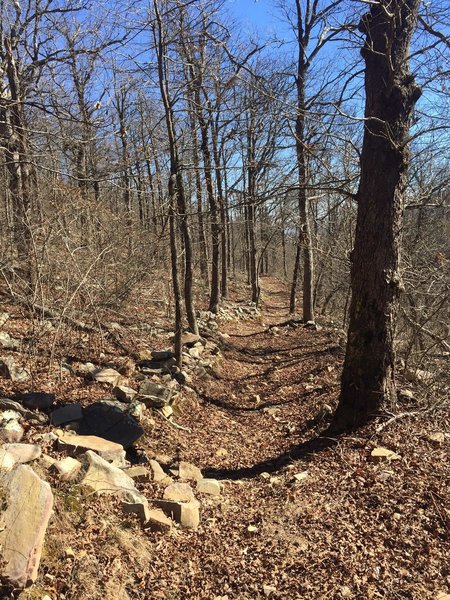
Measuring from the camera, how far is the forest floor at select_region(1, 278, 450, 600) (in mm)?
2824

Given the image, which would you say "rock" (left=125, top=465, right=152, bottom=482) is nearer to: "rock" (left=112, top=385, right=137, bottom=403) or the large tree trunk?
"rock" (left=112, top=385, right=137, bottom=403)

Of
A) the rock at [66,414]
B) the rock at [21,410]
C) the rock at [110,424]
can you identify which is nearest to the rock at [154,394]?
the rock at [110,424]

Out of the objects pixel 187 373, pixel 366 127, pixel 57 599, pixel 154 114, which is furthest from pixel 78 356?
pixel 154 114

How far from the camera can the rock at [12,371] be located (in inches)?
214

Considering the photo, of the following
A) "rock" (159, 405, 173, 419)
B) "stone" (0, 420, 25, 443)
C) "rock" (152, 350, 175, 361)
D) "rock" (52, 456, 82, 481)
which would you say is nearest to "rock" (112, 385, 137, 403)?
"rock" (159, 405, 173, 419)

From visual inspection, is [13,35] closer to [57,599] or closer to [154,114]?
[154,114]

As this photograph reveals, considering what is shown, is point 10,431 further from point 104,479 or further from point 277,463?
point 277,463

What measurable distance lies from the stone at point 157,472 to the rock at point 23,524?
5.01 ft

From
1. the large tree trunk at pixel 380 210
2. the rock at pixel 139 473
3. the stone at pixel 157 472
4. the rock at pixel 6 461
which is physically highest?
the large tree trunk at pixel 380 210

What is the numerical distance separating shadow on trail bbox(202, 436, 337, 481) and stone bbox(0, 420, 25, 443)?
196cm

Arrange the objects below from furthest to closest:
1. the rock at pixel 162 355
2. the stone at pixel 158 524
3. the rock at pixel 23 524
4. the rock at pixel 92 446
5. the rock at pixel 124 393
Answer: the rock at pixel 162 355 < the rock at pixel 124 393 < the rock at pixel 92 446 < the stone at pixel 158 524 < the rock at pixel 23 524

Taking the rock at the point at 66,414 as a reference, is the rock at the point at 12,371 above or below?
above

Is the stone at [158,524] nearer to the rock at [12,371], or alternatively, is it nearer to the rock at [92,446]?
the rock at [92,446]

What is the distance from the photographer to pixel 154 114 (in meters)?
11.3
